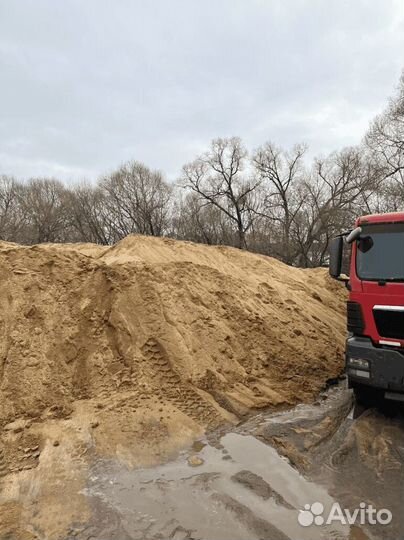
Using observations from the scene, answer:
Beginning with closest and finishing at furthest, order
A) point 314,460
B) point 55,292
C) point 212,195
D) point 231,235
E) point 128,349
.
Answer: point 314,460, point 128,349, point 55,292, point 212,195, point 231,235

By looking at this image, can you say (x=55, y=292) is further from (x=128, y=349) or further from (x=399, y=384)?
(x=399, y=384)

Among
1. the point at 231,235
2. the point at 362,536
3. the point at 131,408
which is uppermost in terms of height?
the point at 231,235

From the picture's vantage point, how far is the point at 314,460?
4.98 meters

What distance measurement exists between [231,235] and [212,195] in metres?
5.20

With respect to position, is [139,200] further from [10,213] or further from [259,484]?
[259,484]

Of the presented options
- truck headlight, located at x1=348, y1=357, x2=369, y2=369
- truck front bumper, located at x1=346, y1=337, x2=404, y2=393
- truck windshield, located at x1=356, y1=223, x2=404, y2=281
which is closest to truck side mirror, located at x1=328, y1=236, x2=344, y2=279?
truck windshield, located at x1=356, y1=223, x2=404, y2=281

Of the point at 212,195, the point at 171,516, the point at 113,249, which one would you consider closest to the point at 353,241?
the point at 171,516

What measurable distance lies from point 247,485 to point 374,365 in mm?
2281

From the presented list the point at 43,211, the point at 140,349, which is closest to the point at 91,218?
the point at 43,211

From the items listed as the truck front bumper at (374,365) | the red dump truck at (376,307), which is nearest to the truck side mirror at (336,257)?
the red dump truck at (376,307)

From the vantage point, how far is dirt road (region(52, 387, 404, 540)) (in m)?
3.75

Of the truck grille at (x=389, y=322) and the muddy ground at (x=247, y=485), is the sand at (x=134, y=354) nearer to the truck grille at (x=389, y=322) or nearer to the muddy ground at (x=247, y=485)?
the muddy ground at (x=247, y=485)

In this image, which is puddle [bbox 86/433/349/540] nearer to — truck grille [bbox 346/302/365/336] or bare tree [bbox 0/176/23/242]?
truck grille [bbox 346/302/365/336]

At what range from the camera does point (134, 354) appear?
7.37 metres
